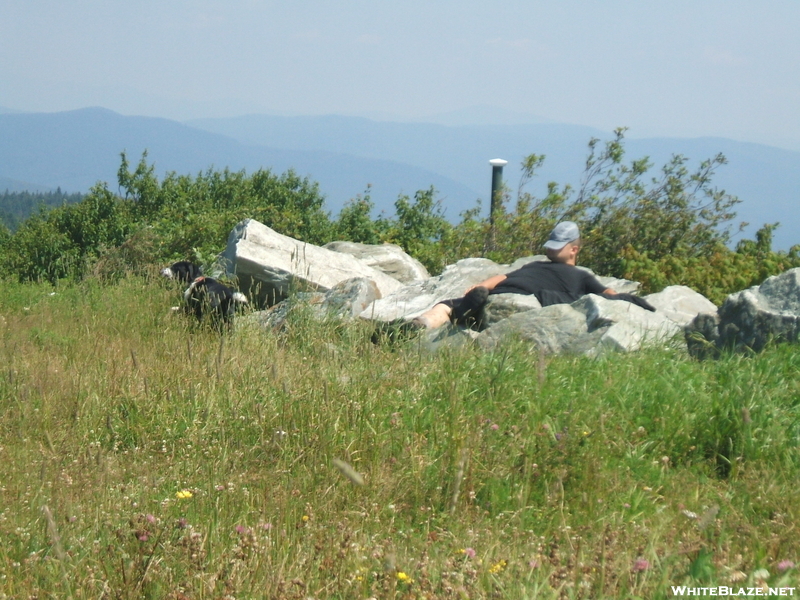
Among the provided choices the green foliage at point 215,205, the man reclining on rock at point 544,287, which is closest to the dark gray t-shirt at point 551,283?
the man reclining on rock at point 544,287

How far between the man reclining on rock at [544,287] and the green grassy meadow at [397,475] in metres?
1.85

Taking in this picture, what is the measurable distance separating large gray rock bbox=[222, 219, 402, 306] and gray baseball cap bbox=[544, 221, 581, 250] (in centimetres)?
204

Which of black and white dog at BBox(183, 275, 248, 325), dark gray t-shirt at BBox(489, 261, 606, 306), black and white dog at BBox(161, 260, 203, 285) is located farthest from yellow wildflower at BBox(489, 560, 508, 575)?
black and white dog at BBox(161, 260, 203, 285)

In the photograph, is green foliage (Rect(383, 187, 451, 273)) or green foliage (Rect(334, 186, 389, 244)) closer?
green foliage (Rect(383, 187, 451, 273))

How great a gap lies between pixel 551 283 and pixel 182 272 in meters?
4.17

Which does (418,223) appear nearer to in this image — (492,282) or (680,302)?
(492,282)

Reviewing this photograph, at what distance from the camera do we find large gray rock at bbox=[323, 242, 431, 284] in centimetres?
1047

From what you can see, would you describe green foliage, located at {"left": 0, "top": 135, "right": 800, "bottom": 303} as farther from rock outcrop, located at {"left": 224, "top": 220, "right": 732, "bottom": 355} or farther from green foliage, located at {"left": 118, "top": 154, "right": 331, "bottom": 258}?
rock outcrop, located at {"left": 224, "top": 220, "right": 732, "bottom": 355}

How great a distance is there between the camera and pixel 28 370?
5.20m

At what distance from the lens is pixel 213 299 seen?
24.7 ft

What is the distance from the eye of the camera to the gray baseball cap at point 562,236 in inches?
311

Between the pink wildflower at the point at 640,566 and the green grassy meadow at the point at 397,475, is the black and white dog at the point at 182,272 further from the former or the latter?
the pink wildflower at the point at 640,566

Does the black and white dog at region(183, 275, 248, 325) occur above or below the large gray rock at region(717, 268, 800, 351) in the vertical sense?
below

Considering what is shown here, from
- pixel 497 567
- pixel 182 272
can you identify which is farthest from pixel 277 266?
pixel 497 567
